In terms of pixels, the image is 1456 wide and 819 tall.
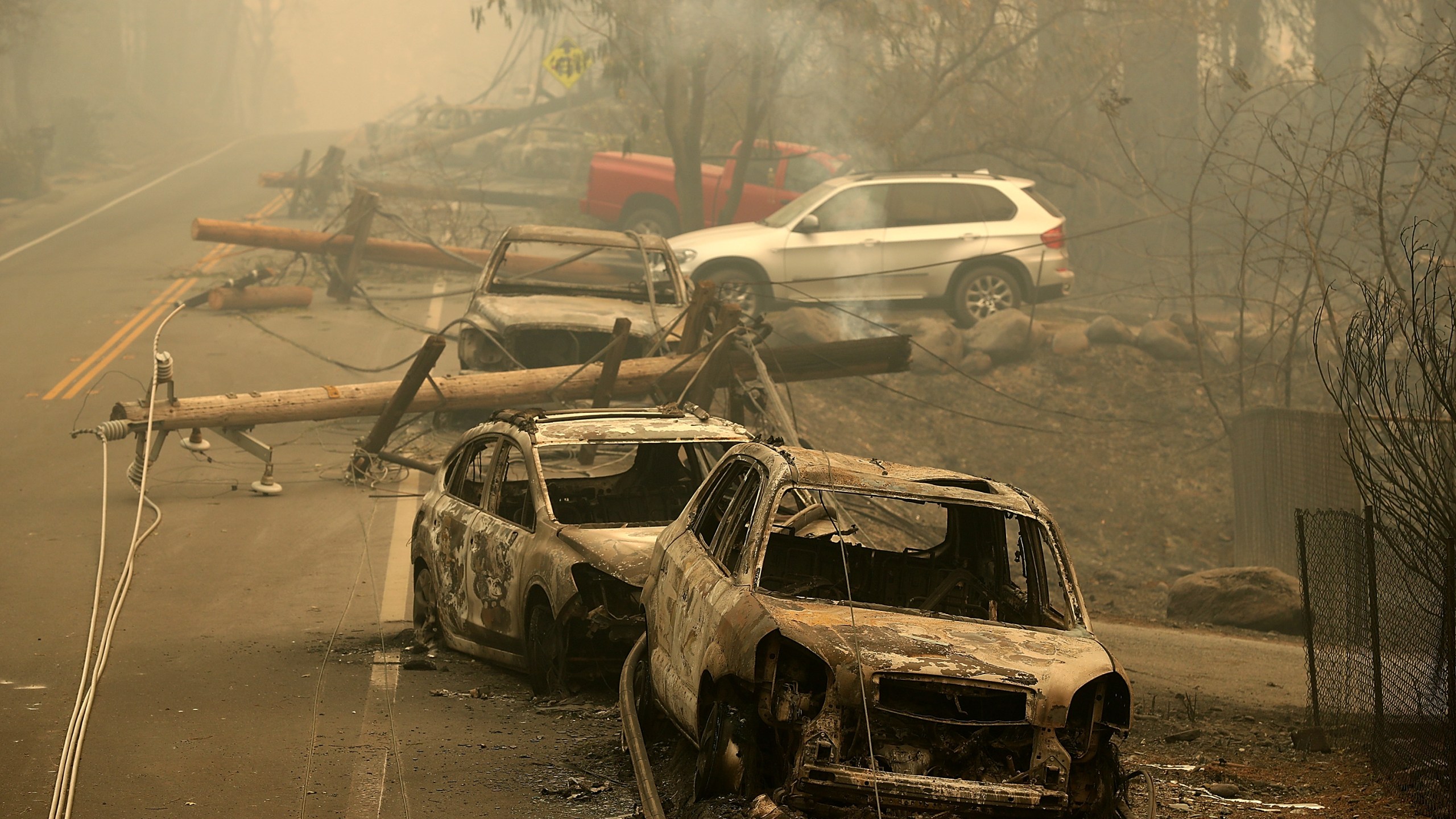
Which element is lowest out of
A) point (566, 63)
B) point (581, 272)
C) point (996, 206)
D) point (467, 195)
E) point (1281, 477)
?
point (1281, 477)

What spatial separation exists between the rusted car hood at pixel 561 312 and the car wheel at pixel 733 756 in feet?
30.9

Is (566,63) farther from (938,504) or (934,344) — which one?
(938,504)

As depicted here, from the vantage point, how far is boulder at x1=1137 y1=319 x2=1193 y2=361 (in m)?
20.9

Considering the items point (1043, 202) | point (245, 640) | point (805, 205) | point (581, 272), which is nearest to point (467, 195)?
point (581, 272)

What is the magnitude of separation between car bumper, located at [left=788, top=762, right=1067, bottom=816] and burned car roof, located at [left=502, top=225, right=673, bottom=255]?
11.3 m

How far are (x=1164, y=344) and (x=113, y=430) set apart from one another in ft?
47.8

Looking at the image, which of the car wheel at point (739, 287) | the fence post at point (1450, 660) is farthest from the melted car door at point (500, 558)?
the car wheel at point (739, 287)

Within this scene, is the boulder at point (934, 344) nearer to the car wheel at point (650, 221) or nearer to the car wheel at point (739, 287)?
the car wheel at point (739, 287)

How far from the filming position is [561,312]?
14703 mm

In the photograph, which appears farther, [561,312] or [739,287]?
[739,287]

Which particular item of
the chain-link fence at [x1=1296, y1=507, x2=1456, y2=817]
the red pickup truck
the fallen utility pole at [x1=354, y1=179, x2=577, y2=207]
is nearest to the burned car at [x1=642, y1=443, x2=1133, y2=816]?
the chain-link fence at [x1=1296, y1=507, x2=1456, y2=817]

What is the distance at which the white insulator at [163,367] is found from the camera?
39.3 ft

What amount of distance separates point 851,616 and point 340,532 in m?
7.85

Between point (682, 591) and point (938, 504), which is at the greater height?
point (938, 504)
